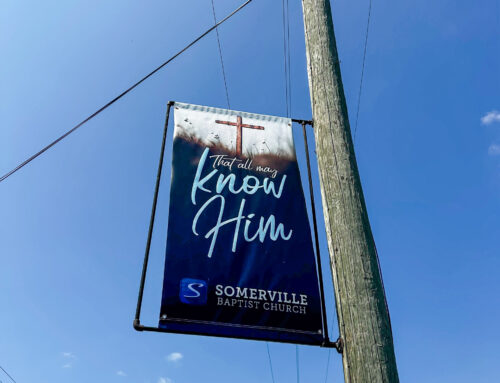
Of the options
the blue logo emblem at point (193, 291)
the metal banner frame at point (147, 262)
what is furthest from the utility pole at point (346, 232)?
the blue logo emblem at point (193, 291)

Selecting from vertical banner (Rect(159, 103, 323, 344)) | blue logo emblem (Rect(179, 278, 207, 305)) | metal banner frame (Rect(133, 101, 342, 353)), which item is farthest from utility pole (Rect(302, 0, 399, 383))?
blue logo emblem (Rect(179, 278, 207, 305))

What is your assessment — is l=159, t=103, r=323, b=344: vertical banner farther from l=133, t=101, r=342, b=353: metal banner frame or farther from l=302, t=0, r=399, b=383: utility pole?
l=302, t=0, r=399, b=383: utility pole

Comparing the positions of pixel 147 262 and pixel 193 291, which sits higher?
pixel 147 262

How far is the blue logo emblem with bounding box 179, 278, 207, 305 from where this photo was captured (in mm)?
2852

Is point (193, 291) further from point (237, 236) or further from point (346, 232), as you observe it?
point (346, 232)

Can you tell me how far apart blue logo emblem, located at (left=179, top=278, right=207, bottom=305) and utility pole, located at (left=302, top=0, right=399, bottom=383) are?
90 centimetres

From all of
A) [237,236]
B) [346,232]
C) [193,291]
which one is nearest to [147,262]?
[193,291]

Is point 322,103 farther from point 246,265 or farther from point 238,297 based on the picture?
point 238,297

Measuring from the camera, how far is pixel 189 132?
373 centimetres

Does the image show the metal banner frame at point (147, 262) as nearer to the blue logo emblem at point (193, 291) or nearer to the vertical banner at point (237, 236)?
the vertical banner at point (237, 236)

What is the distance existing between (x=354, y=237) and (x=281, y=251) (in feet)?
2.24

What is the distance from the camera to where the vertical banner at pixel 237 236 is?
2842 millimetres

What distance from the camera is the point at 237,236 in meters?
3.19

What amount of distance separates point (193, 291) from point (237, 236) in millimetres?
543
